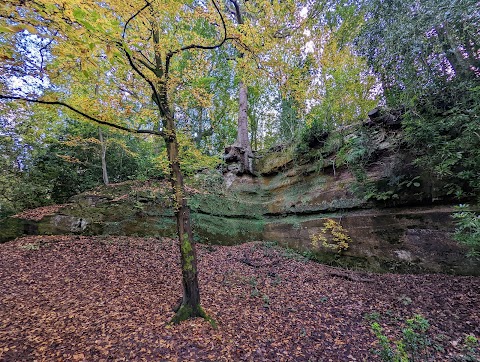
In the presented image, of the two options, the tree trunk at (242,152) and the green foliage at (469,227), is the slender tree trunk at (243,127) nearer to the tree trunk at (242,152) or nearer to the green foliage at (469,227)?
the tree trunk at (242,152)

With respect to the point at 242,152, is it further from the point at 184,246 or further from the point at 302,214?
the point at 184,246

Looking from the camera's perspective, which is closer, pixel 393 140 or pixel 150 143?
pixel 393 140

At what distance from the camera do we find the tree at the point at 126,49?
2182 mm

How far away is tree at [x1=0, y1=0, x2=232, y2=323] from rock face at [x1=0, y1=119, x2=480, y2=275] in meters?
4.60

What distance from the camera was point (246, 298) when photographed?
4.97 m

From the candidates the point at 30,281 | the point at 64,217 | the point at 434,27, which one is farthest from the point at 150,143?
the point at 434,27

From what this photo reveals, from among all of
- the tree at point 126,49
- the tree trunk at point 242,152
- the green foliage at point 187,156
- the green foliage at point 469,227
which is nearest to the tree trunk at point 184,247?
the tree at point 126,49

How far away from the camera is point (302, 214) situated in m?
8.77

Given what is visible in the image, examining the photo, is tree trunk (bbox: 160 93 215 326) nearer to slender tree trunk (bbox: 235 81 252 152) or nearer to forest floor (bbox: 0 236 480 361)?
forest floor (bbox: 0 236 480 361)

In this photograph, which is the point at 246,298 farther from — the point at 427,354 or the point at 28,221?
the point at 28,221

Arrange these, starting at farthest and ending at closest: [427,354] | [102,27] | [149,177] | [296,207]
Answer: [149,177] → [296,207] → [427,354] → [102,27]

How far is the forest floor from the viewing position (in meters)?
3.27

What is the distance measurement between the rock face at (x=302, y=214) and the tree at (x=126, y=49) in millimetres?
4596

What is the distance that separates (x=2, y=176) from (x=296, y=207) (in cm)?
990
